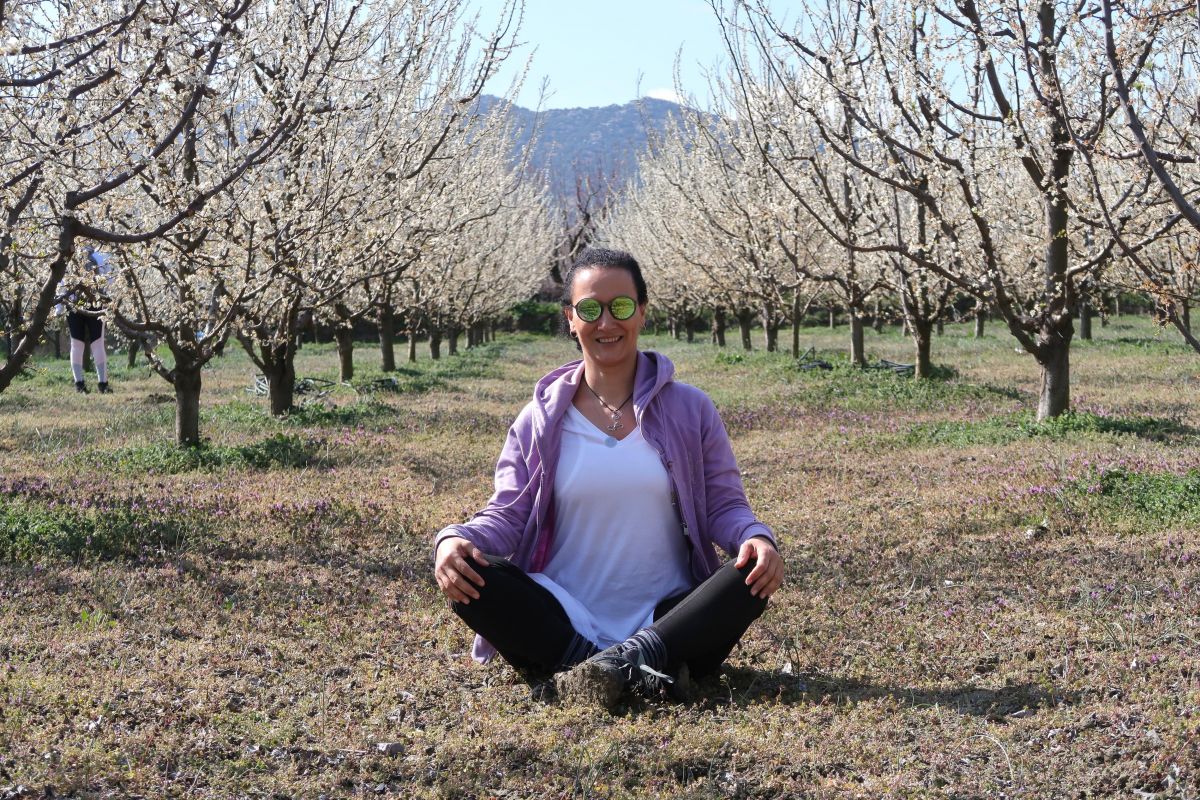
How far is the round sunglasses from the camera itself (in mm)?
4305

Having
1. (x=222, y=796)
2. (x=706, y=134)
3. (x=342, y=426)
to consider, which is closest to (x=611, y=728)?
(x=222, y=796)

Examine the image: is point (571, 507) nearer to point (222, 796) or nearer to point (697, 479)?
point (697, 479)

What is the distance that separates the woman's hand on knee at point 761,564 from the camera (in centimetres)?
387

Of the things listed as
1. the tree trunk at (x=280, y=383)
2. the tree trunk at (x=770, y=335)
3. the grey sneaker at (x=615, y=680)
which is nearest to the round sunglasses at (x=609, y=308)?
the grey sneaker at (x=615, y=680)

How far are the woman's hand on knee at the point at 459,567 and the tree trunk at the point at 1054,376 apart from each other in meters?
8.05

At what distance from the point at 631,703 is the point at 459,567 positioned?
0.81 metres

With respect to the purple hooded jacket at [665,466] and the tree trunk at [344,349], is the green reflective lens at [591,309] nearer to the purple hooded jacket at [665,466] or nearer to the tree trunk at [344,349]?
the purple hooded jacket at [665,466]

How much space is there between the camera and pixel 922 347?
16188mm

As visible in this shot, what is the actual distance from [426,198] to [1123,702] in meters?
9.93

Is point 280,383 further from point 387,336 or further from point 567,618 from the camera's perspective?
point 567,618

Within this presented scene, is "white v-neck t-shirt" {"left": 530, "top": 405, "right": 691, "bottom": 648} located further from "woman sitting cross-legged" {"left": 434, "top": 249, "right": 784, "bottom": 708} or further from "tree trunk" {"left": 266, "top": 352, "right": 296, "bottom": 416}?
"tree trunk" {"left": 266, "top": 352, "right": 296, "bottom": 416}

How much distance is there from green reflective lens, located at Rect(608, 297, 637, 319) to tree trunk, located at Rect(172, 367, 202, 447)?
6627 mm

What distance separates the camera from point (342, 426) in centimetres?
1214

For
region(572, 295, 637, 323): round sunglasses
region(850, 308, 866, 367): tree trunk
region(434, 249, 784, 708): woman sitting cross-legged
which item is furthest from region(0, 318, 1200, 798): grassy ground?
region(850, 308, 866, 367): tree trunk
